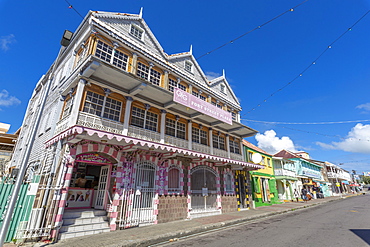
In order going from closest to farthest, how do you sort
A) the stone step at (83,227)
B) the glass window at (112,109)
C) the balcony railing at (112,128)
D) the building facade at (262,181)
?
Answer: the stone step at (83,227)
the balcony railing at (112,128)
the glass window at (112,109)
the building facade at (262,181)

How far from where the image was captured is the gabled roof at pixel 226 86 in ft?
62.3

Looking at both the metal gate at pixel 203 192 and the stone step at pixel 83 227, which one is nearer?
the stone step at pixel 83 227

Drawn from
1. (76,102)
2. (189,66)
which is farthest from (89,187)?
(189,66)

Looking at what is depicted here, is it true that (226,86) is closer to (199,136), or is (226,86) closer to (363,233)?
(199,136)

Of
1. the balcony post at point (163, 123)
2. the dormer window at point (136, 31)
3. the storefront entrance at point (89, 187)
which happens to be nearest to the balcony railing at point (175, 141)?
the balcony post at point (163, 123)

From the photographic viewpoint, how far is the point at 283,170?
2619 cm

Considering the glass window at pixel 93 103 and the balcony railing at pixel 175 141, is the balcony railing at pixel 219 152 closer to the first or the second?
the balcony railing at pixel 175 141

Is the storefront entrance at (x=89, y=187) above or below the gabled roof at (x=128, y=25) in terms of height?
below

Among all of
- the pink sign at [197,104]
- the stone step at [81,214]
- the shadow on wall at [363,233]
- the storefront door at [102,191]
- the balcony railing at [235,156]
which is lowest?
the shadow on wall at [363,233]

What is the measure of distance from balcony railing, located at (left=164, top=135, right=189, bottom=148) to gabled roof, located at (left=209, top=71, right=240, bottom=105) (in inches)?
296

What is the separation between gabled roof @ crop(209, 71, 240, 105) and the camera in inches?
748

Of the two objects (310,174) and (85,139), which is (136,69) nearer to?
(85,139)

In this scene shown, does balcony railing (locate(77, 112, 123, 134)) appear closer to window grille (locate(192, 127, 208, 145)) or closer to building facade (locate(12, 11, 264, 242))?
building facade (locate(12, 11, 264, 242))

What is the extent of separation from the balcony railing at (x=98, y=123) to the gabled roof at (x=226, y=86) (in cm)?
1124
